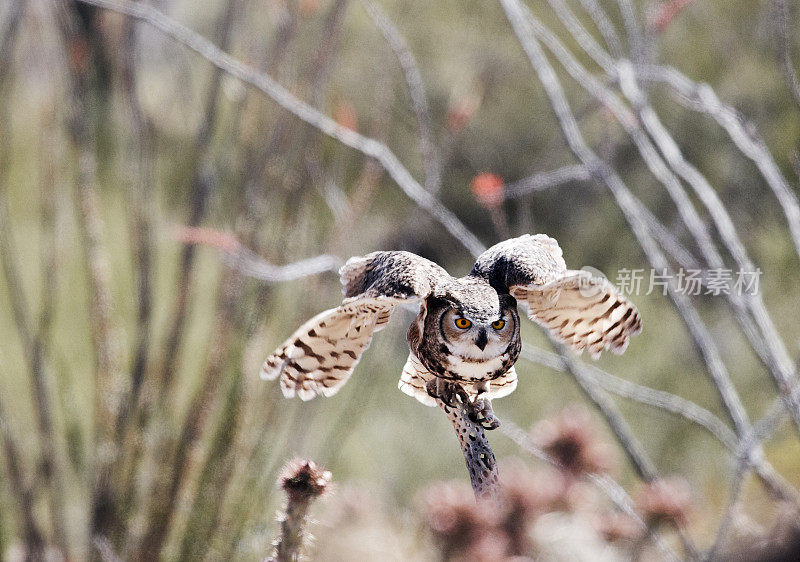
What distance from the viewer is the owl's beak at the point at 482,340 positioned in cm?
19

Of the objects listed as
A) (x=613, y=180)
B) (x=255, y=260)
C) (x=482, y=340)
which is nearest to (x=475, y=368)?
(x=482, y=340)

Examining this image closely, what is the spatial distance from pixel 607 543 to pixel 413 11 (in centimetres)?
209

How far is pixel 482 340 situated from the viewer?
19 centimetres

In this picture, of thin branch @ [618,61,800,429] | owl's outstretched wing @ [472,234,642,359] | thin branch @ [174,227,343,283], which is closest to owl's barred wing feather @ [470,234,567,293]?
owl's outstretched wing @ [472,234,642,359]

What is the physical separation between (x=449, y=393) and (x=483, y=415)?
0.01 m

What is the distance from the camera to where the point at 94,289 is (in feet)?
3.33

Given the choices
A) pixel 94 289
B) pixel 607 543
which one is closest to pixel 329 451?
pixel 94 289

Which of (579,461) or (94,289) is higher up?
(94,289)

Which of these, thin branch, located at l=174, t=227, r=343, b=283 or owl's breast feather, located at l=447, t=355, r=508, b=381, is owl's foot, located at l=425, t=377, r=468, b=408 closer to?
owl's breast feather, located at l=447, t=355, r=508, b=381

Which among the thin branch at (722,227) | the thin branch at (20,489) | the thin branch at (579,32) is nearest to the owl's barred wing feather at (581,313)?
the thin branch at (722,227)

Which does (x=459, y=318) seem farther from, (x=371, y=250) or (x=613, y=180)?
(x=371, y=250)

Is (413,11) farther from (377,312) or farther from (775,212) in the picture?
(377,312)

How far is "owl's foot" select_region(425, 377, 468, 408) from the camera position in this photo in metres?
0.21

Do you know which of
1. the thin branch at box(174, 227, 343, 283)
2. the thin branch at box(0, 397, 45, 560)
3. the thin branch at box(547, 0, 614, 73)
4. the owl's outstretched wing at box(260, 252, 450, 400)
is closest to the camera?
the owl's outstretched wing at box(260, 252, 450, 400)
